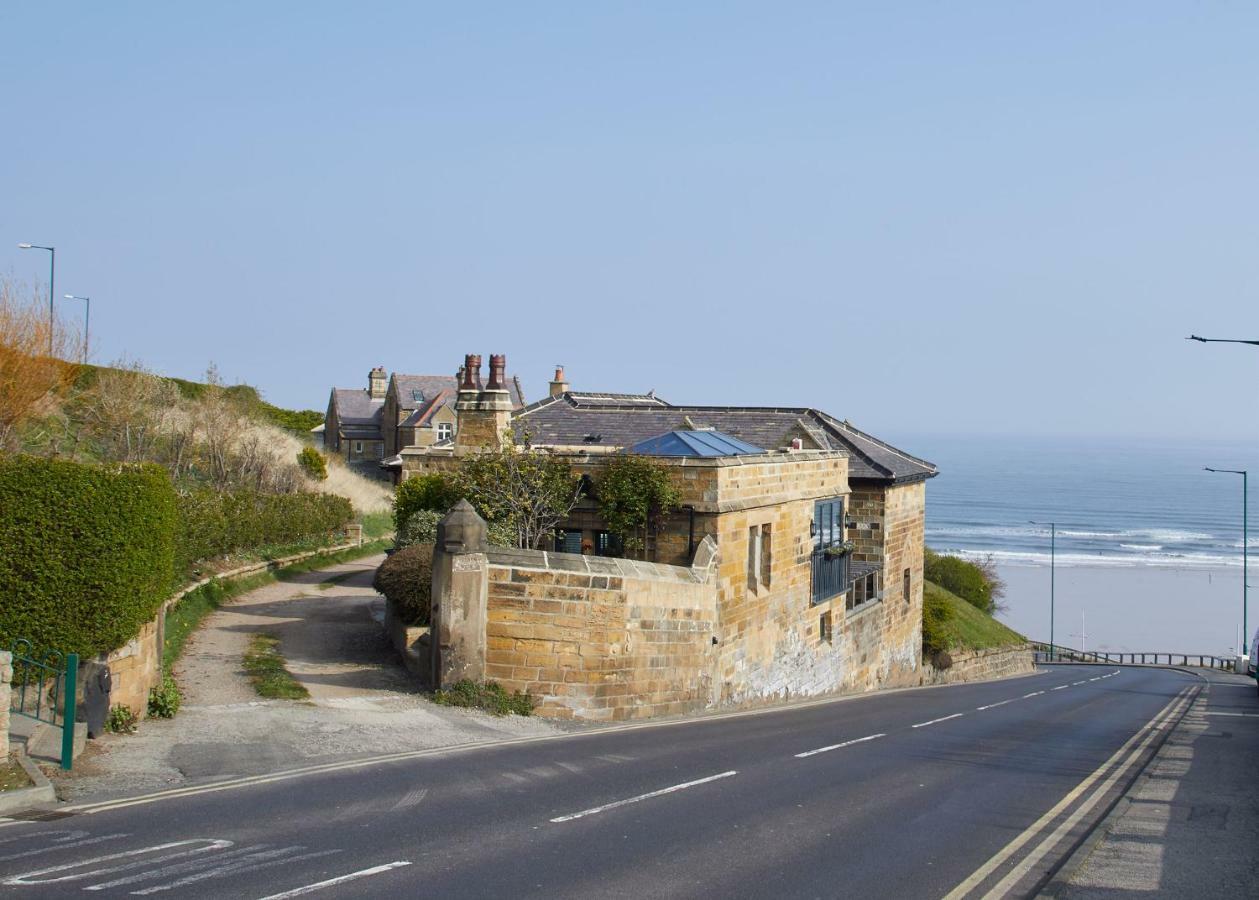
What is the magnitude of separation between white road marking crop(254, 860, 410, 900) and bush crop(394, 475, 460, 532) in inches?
562

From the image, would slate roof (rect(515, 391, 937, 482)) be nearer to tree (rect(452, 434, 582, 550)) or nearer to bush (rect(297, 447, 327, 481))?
tree (rect(452, 434, 582, 550))

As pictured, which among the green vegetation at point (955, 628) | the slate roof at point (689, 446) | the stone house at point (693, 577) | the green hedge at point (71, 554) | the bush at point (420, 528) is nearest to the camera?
the green hedge at point (71, 554)

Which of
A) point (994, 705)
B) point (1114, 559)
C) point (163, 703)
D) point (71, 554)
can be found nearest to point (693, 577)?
point (163, 703)

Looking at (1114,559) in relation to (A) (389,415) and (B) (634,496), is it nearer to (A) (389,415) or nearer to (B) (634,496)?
(A) (389,415)

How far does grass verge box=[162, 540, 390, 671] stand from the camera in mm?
20281

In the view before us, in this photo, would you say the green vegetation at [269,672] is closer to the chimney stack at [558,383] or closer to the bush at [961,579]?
the chimney stack at [558,383]

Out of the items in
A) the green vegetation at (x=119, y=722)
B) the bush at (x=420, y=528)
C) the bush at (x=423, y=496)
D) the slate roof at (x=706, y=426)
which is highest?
the slate roof at (x=706, y=426)

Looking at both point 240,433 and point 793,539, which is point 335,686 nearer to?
point 793,539

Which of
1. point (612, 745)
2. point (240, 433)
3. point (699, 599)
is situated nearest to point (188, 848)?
point (612, 745)

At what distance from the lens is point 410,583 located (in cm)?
2028

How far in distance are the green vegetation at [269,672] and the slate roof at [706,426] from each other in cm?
916

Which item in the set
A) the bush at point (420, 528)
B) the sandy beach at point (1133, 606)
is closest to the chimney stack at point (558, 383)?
the bush at point (420, 528)

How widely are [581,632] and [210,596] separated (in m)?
11.3

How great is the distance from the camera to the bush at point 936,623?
4162 centimetres
